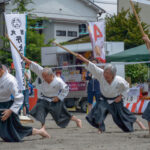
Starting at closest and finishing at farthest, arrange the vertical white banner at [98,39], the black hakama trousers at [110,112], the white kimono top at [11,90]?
the white kimono top at [11,90] → the black hakama trousers at [110,112] → the vertical white banner at [98,39]

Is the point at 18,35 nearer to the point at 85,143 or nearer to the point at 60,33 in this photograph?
the point at 85,143

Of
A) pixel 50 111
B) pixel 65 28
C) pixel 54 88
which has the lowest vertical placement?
pixel 50 111

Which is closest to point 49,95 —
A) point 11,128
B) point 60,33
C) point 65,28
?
point 11,128

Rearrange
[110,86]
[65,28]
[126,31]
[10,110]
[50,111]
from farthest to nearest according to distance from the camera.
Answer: [65,28] < [126,31] < [50,111] < [110,86] < [10,110]

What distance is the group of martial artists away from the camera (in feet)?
23.2

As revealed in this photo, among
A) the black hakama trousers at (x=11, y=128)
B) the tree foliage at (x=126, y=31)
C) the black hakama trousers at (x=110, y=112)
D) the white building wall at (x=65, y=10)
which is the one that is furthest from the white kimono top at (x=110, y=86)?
the white building wall at (x=65, y=10)

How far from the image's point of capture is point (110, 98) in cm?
870

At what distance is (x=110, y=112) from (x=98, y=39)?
5838 millimetres

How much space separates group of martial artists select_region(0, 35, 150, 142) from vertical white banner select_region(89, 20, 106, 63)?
437 cm

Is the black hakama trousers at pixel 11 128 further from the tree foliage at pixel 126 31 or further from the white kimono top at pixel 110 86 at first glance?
the tree foliage at pixel 126 31

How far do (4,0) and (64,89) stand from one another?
22161 mm

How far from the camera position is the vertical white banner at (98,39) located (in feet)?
46.0

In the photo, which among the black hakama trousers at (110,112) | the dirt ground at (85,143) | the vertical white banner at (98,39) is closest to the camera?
the dirt ground at (85,143)

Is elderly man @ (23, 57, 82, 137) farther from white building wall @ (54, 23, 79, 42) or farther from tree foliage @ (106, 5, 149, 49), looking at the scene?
white building wall @ (54, 23, 79, 42)
